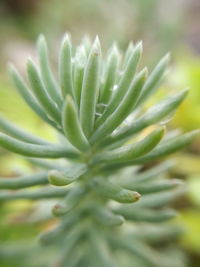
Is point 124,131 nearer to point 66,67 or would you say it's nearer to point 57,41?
point 66,67

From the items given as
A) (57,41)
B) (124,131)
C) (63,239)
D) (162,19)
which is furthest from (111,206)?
(57,41)

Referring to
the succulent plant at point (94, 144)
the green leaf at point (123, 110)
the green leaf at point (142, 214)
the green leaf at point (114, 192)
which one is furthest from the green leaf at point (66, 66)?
the green leaf at point (142, 214)

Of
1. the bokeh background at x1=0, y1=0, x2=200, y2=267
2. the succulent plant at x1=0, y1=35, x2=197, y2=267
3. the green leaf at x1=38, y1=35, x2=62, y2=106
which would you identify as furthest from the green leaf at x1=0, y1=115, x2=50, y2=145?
the bokeh background at x1=0, y1=0, x2=200, y2=267

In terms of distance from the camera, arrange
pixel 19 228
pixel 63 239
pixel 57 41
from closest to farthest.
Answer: pixel 63 239 < pixel 19 228 < pixel 57 41

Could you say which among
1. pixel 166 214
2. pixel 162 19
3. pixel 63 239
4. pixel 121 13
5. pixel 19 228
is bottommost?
pixel 166 214

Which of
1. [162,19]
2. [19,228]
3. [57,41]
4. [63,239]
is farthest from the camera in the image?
[57,41]

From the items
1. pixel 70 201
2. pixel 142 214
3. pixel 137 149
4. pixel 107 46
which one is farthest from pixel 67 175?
pixel 107 46
